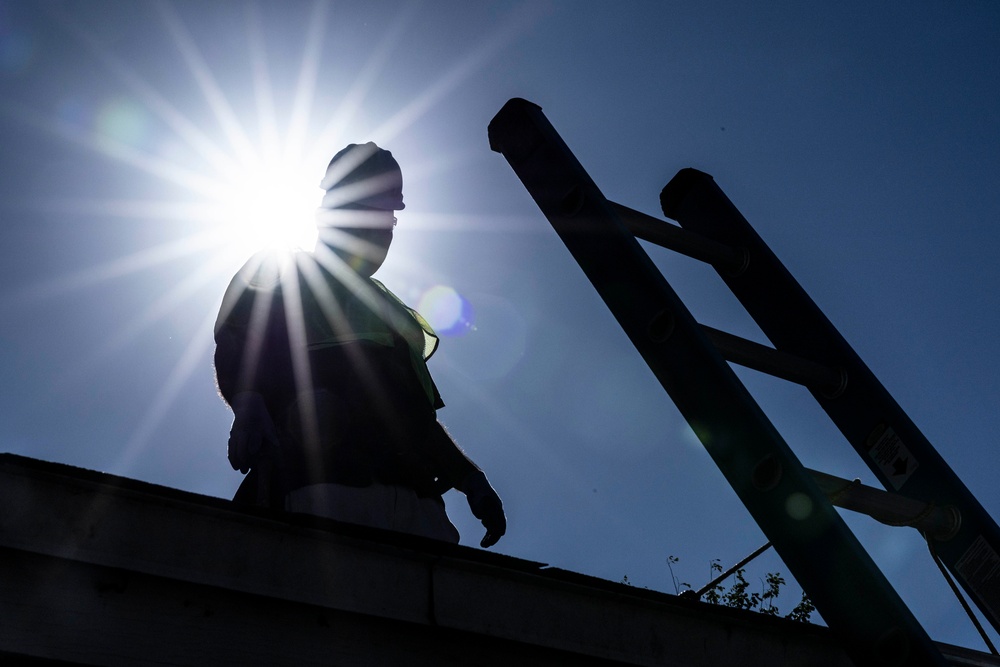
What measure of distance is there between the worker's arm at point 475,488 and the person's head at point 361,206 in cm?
70

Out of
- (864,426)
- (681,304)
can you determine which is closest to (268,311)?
(681,304)

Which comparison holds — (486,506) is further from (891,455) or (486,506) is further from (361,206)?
(891,455)

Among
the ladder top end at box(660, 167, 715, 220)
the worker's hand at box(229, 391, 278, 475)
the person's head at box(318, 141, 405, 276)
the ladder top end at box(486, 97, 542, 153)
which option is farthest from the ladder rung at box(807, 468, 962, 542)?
the person's head at box(318, 141, 405, 276)

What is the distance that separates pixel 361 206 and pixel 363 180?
0.11 meters

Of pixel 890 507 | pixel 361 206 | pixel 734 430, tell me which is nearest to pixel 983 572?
pixel 890 507

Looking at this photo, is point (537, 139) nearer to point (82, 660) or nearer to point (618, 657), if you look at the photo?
point (618, 657)

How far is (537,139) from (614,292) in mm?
612

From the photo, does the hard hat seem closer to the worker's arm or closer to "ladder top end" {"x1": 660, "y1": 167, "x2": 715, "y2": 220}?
the worker's arm

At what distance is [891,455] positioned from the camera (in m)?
2.47

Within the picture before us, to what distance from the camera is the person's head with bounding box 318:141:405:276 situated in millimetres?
3305

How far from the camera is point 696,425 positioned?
6.45 feet

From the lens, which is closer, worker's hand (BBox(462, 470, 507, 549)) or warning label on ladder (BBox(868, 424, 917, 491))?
warning label on ladder (BBox(868, 424, 917, 491))

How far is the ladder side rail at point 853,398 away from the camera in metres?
2.31

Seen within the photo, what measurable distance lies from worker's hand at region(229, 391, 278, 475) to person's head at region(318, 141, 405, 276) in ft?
2.46
